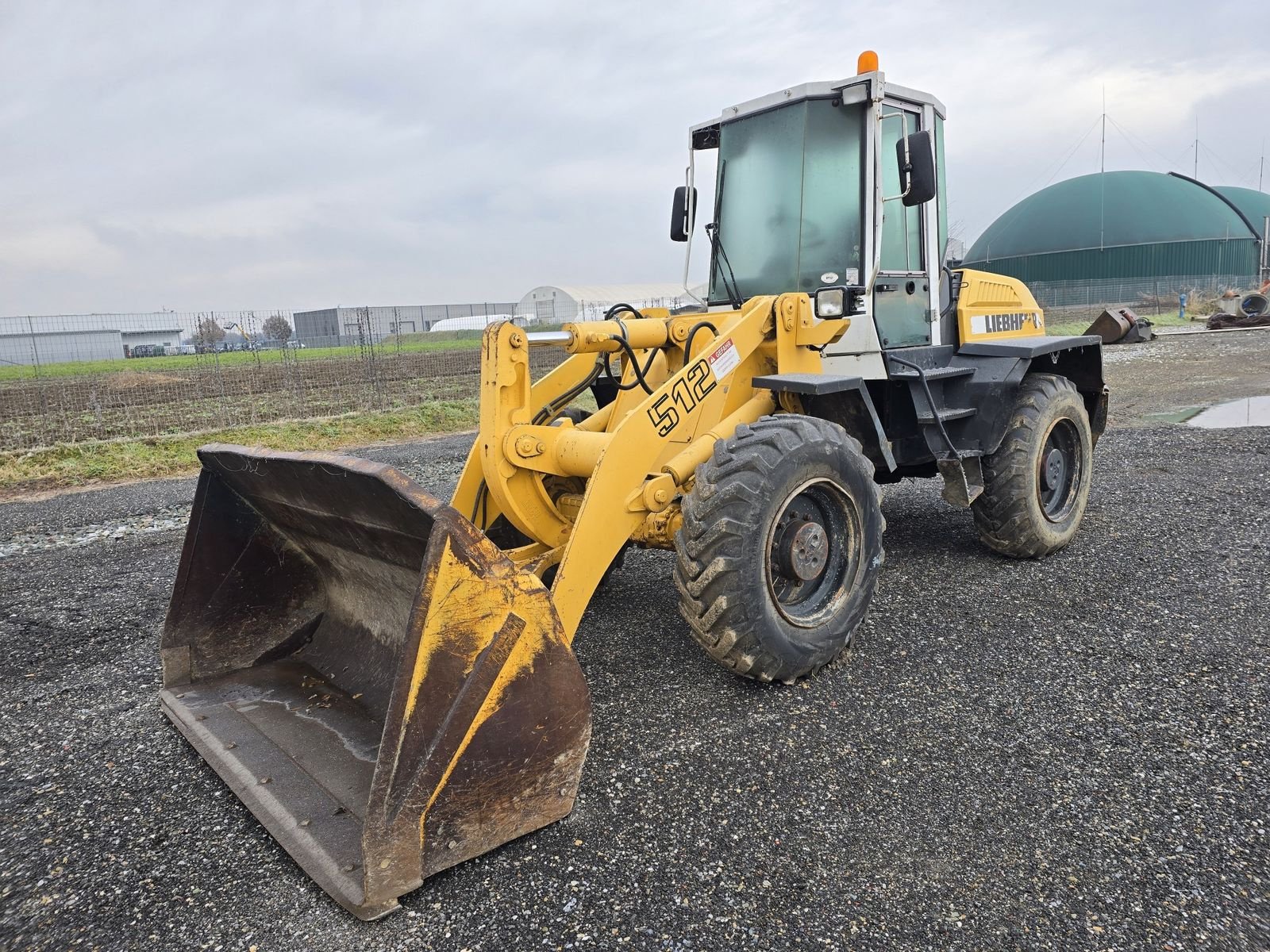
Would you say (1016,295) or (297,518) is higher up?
(1016,295)

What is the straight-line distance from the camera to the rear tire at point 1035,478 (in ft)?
17.6

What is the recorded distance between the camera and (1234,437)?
9.52 meters

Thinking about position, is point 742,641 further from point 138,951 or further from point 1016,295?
point 1016,295

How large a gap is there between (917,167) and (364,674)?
360 centimetres

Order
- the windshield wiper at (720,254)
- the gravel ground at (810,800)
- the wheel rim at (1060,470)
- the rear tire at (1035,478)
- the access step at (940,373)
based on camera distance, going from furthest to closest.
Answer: the wheel rim at (1060,470)
the rear tire at (1035,478)
the windshield wiper at (720,254)
the access step at (940,373)
the gravel ground at (810,800)

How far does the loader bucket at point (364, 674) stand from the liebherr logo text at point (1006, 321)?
14.6 ft

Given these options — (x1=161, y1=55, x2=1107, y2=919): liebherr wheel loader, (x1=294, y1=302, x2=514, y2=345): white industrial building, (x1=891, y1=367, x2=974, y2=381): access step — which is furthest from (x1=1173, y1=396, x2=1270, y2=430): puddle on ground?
(x1=294, y1=302, x2=514, y2=345): white industrial building

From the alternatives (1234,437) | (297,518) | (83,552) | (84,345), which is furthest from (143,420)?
(84,345)

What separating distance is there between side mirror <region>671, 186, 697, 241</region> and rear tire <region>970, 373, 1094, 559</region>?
8.01 feet

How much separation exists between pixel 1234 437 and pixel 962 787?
868 centimetres

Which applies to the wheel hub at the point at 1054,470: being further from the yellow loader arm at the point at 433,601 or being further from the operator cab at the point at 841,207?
the yellow loader arm at the point at 433,601

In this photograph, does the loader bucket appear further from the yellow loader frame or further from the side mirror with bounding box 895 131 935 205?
the side mirror with bounding box 895 131 935 205

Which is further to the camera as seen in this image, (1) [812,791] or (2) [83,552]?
(2) [83,552]

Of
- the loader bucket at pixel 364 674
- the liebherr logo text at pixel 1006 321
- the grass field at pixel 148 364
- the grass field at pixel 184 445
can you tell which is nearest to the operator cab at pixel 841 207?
the liebherr logo text at pixel 1006 321
